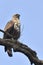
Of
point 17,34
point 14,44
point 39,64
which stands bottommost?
point 39,64

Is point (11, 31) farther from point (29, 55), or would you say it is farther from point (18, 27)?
point (29, 55)

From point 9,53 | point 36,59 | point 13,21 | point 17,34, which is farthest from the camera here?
point 13,21

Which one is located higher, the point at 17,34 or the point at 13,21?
Result: the point at 13,21

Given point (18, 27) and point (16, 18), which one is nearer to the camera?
point (18, 27)

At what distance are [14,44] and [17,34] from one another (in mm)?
4499

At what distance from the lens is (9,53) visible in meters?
6.79

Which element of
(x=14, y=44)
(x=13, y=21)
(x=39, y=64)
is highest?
(x=13, y=21)

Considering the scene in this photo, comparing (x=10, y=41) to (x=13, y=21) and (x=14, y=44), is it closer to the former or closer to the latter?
(x=14, y=44)

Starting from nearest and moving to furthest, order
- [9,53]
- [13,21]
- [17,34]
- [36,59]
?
[36,59], [9,53], [17,34], [13,21]

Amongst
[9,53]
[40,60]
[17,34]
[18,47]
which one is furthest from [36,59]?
[17,34]

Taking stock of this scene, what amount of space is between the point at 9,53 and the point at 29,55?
1565 millimetres

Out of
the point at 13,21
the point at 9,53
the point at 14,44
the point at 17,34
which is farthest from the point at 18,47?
the point at 13,21

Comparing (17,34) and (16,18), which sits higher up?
(16,18)

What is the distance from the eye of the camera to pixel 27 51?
527 centimetres
